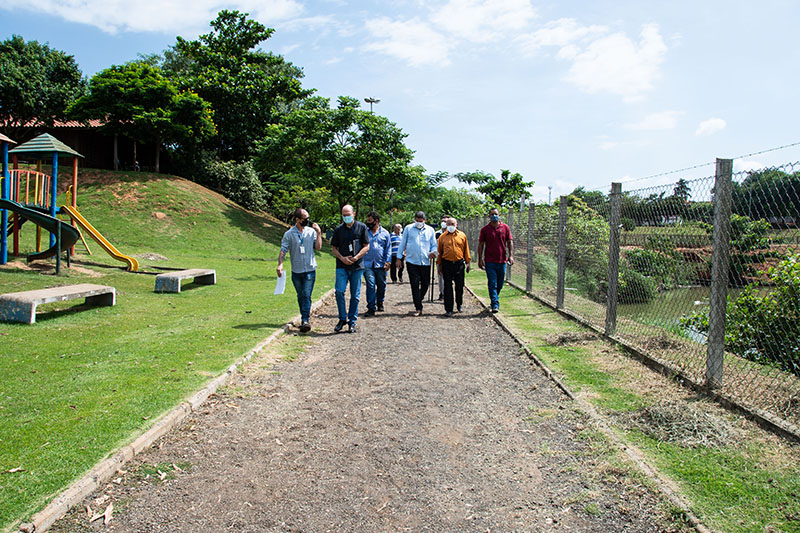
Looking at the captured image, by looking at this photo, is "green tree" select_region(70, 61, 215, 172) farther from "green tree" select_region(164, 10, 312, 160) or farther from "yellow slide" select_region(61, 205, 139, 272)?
"yellow slide" select_region(61, 205, 139, 272)

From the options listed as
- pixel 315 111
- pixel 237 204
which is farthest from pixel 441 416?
pixel 237 204

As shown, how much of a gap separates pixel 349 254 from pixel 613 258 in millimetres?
3868

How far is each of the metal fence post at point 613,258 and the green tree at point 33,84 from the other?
4046cm

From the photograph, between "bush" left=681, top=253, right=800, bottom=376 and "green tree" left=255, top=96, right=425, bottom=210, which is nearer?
"bush" left=681, top=253, right=800, bottom=376

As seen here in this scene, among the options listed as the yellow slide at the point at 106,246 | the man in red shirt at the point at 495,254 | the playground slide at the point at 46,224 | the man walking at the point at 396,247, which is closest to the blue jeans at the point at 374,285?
the man walking at the point at 396,247

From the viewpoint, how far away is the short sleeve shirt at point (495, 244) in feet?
36.3

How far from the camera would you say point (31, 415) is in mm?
4602

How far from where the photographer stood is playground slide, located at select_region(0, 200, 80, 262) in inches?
559

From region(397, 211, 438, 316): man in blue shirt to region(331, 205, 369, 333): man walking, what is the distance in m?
1.97

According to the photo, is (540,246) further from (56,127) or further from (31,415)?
(56,127)

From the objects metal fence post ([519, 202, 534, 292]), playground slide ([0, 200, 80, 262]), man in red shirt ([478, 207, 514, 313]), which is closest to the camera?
man in red shirt ([478, 207, 514, 313])

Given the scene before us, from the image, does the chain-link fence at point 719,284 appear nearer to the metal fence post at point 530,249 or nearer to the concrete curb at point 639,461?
the concrete curb at point 639,461

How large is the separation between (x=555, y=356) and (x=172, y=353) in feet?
15.0

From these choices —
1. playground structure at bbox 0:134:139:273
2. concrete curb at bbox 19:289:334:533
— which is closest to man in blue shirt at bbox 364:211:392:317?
concrete curb at bbox 19:289:334:533
